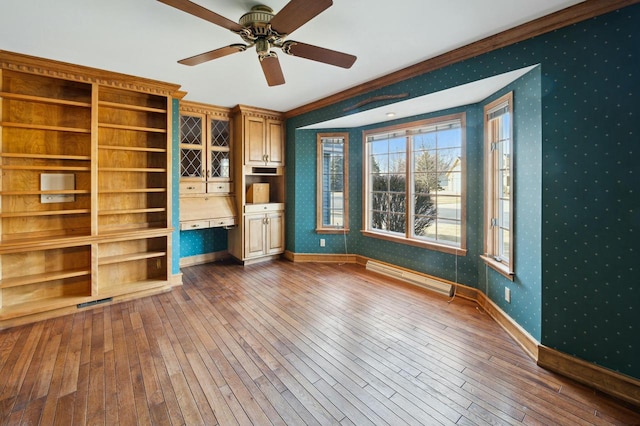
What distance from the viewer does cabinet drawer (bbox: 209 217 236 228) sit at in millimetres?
4703

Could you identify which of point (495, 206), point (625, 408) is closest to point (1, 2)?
point (495, 206)

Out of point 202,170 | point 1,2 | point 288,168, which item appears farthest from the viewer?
point 288,168

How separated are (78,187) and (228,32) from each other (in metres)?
2.62

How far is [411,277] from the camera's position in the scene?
4.08 m

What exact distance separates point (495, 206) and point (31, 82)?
524cm

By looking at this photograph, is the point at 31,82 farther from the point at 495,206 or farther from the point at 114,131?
the point at 495,206

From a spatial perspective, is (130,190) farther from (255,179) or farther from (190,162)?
(255,179)

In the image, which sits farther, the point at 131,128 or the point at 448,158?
the point at 448,158

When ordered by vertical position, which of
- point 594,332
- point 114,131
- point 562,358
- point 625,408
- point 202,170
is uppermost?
point 114,131

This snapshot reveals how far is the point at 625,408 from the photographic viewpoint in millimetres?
1869

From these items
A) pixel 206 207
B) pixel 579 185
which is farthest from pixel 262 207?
pixel 579 185

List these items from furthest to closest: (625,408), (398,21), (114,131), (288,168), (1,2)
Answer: (288,168) < (114,131) < (398,21) < (1,2) < (625,408)

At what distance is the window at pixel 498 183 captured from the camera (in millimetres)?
2879

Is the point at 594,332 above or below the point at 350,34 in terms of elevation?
below
